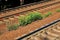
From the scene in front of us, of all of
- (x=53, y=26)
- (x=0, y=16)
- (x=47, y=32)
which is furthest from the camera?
(x=0, y=16)

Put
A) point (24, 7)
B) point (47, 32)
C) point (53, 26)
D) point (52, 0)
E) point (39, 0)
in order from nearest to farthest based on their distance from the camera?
point (47, 32)
point (53, 26)
point (24, 7)
point (39, 0)
point (52, 0)

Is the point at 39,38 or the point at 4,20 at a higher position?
the point at 39,38

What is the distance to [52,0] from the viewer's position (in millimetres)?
21984

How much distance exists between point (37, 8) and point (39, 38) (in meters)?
9.22

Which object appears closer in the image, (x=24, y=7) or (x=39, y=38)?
(x=39, y=38)

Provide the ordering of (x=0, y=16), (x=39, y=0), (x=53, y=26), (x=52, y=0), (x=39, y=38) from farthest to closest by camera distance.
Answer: (x=52, y=0), (x=39, y=0), (x=0, y=16), (x=53, y=26), (x=39, y=38)

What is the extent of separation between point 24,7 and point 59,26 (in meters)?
7.91

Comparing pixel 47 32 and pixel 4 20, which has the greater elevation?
pixel 47 32

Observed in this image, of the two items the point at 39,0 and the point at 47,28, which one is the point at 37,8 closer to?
the point at 39,0

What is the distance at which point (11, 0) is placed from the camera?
16.7m

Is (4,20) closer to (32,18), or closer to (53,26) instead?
(32,18)

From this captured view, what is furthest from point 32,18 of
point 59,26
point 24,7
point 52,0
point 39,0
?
point 52,0

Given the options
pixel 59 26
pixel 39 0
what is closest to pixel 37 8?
pixel 39 0

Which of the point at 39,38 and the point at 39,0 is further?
the point at 39,0
